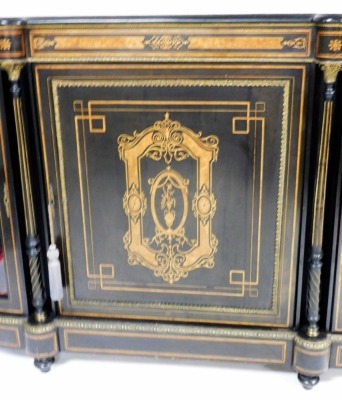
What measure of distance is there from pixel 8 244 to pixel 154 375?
1.42 ft

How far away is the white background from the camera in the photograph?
1.18 metres

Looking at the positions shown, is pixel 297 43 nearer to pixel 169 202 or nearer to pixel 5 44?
pixel 169 202

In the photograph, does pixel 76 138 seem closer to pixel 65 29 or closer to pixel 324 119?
pixel 65 29

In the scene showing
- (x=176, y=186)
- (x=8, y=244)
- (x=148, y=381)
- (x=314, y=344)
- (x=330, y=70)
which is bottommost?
(x=148, y=381)

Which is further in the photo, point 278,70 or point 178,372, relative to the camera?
point 178,372

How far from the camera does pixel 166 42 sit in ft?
3.33

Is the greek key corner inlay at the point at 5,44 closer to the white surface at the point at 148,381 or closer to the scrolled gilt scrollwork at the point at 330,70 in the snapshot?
the scrolled gilt scrollwork at the point at 330,70

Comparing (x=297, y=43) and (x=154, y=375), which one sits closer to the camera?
(x=297, y=43)

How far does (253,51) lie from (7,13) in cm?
55

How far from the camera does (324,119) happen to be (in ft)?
3.34

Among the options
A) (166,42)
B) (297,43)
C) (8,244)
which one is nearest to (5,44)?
(166,42)

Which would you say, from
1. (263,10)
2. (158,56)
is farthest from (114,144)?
(263,10)

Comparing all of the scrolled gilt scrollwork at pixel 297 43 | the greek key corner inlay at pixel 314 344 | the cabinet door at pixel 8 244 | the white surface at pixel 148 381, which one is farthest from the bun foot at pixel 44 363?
the scrolled gilt scrollwork at pixel 297 43

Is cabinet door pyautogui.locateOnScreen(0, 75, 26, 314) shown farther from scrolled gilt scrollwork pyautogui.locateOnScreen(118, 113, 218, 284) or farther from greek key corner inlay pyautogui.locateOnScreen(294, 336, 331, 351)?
greek key corner inlay pyautogui.locateOnScreen(294, 336, 331, 351)
